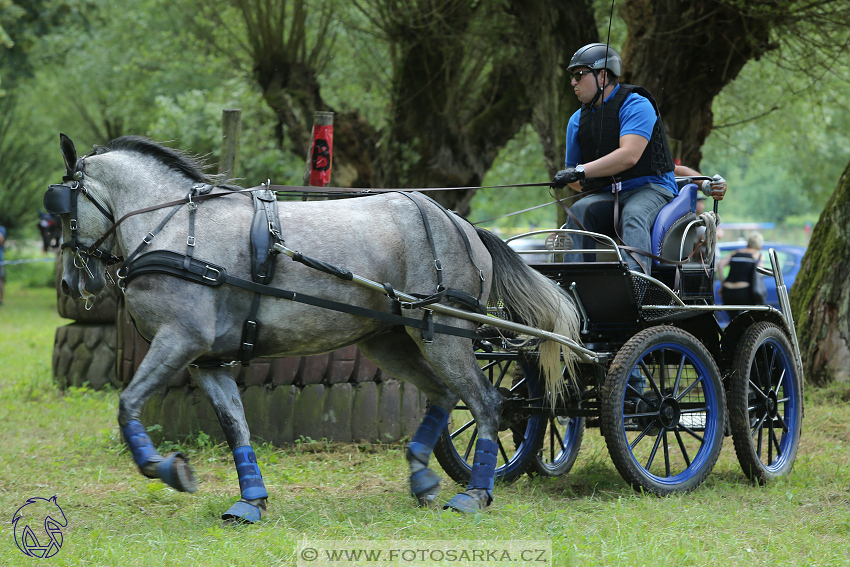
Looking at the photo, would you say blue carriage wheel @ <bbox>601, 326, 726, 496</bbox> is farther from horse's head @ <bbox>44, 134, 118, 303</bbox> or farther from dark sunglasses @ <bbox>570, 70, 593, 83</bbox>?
horse's head @ <bbox>44, 134, 118, 303</bbox>

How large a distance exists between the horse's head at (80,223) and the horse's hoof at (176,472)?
40.6 inches

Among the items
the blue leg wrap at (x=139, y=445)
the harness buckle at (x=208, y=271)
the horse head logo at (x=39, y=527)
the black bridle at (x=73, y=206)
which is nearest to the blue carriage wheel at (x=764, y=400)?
the harness buckle at (x=208, y=271)

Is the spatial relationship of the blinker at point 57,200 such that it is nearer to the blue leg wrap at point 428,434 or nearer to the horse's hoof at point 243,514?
the horse's hoof at point 243,514

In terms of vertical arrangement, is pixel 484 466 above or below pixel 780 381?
below

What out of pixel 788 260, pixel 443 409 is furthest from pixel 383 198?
pixel 788 260

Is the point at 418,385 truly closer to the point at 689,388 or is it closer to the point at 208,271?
the point at 208,271

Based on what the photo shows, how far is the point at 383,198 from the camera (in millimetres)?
4500

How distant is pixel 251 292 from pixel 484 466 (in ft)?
4.97

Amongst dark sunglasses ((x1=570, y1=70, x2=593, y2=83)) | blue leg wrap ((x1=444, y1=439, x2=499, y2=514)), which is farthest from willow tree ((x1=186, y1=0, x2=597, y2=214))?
blue leg wrap ((x1=444, y1=439, x2=499, y2=514))

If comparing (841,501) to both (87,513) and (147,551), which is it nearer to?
(147,551)

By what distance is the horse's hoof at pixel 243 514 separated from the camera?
399 cm

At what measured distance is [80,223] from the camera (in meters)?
4.12

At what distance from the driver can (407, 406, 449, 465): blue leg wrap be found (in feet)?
4.55

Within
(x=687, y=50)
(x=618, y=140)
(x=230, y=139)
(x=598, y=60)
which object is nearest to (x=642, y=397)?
(x=618, y=140)
